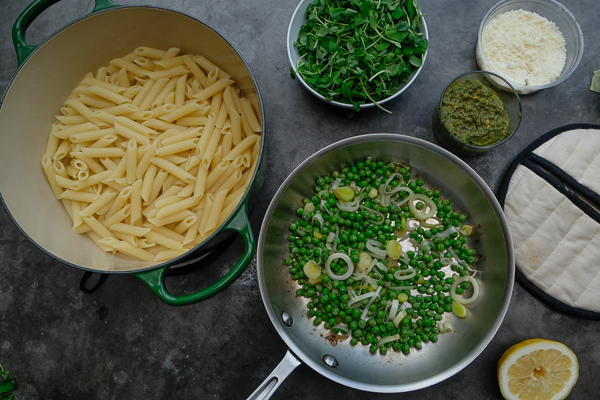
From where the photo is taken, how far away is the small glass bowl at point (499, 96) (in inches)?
90.0

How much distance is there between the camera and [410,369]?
2.31m

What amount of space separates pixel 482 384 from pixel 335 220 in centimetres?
148

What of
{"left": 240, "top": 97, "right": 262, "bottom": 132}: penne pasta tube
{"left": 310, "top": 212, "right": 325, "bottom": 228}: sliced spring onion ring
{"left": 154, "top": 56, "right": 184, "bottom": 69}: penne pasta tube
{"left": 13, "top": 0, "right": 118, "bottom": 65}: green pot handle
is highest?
{"left": 13, "top": 0, "right": 118, "bottom": 65}: green pot handle

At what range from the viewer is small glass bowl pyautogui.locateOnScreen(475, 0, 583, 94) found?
2.37m

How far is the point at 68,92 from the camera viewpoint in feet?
7.55

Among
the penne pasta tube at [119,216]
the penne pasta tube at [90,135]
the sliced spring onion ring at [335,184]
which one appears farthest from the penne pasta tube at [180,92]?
the sliced spring onion ring at [335,184]

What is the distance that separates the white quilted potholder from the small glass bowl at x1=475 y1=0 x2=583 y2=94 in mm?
426

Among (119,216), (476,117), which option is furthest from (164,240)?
(476,117)

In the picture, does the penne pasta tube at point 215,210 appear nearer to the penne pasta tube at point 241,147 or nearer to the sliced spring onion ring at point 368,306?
the penne pasta tube at point 241,147

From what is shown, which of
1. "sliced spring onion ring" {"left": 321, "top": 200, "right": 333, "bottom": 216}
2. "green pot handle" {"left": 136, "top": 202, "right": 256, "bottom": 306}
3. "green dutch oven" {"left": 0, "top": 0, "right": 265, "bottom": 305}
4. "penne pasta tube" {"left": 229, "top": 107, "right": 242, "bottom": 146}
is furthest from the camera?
"sliced spring onion ring" {"left": 321, "top": 200, "right": 333, "bottom": 216}

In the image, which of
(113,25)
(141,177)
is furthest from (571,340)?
(113,25)

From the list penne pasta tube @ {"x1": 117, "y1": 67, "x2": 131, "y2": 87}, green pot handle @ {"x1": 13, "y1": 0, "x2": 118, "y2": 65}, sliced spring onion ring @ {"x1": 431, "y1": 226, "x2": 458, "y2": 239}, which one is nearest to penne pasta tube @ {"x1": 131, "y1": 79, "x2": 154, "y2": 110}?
penne pasta tube @ {"x1": 117, "y1": 67, "x2": 131, "y2": 87}

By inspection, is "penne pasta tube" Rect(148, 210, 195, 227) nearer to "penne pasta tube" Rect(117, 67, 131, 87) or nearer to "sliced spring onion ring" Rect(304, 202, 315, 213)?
"sliced spring onion ring" Rect(304, 202, 315, 213)

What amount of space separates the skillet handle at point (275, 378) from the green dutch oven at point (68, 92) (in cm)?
54
